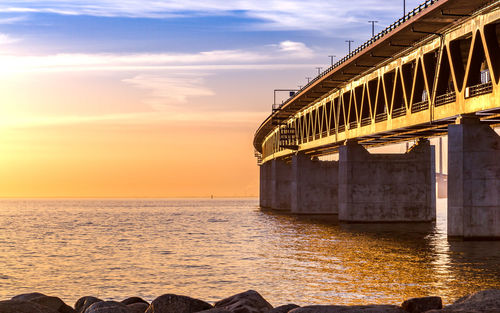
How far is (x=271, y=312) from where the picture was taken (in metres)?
14.0

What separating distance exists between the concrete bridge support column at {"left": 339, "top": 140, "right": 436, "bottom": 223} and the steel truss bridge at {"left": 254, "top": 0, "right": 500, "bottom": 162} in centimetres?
234

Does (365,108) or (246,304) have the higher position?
(365,108)

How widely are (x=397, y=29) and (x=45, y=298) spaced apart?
3138 cm

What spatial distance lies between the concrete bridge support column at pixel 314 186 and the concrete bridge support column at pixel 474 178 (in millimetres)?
45950

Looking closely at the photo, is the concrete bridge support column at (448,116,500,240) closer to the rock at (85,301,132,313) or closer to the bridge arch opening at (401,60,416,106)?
the bridge arch opening at (401,60,416,106)

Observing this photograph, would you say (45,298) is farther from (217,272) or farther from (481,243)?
(481,243)

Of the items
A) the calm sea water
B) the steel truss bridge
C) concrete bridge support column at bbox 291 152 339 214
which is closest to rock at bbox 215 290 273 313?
the calm sea water

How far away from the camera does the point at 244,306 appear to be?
1518 cm

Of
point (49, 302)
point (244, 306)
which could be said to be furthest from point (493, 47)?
point (49, 302)

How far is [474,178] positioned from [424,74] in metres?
8.47

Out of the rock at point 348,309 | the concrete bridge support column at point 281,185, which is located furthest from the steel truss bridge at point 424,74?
the concrete bridge support column at point 281,185

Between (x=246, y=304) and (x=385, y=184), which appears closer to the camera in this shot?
(x=246, y=304)

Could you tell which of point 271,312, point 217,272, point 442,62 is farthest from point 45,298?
point 442,62

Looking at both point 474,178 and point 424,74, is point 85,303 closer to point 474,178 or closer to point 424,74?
point 474,178
